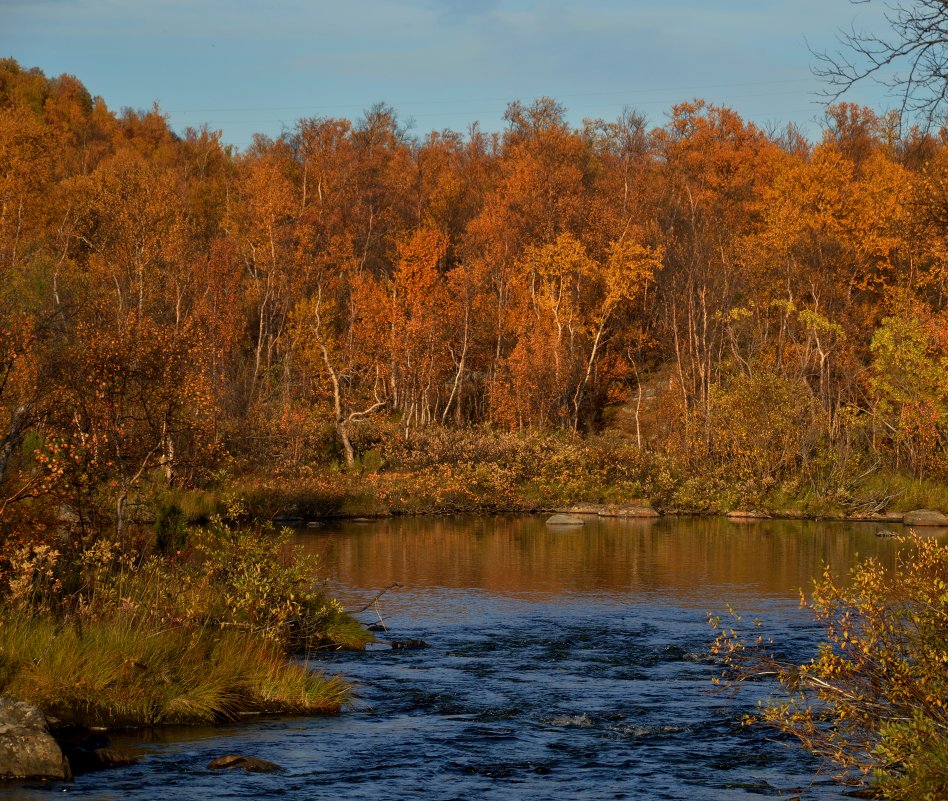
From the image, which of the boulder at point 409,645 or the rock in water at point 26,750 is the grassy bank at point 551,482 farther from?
the rock in water at point 26,750

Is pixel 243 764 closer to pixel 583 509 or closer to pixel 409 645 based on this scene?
pixel 409 645

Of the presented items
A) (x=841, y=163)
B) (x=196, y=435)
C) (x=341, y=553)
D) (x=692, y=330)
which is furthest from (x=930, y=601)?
(x=841, y=163)

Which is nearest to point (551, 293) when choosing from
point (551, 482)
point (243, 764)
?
point (551, 482)

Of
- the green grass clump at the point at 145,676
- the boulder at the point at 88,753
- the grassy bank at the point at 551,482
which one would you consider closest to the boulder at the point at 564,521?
the grassy bank at the point at 551,482

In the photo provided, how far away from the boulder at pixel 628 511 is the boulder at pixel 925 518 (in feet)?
30.8

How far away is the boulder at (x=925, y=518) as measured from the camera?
4453 centimetres

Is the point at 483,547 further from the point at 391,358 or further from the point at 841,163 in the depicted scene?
the point at 841,163

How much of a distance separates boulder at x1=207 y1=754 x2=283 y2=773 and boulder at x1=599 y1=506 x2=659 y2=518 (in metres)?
35.8

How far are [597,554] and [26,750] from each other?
80.9ft

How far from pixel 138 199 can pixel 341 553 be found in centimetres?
2898

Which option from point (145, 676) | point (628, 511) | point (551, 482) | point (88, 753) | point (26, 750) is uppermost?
point (551, 482)

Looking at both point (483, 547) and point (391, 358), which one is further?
point (391, 358)

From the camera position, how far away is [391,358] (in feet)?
209

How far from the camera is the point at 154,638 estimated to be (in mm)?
15391
